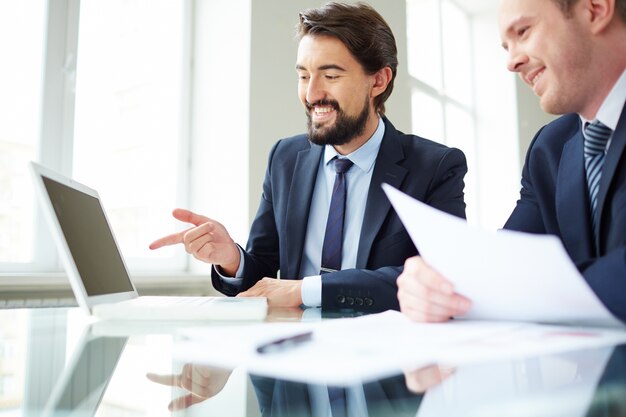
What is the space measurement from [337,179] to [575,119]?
2.49 feet

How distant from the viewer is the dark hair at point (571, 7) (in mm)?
1127

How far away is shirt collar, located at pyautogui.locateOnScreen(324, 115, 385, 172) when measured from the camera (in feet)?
5.99

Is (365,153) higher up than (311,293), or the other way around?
(365,153)

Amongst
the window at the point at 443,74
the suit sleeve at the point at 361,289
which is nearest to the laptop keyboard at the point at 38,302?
the suit sleeve at the point at 361,289

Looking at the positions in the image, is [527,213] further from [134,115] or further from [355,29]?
[134,115]

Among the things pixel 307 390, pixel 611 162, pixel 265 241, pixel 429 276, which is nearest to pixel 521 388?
pixel 307 390

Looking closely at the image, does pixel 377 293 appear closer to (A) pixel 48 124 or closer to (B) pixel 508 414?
(B) pixel 508 414

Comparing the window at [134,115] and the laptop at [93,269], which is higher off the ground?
the window at [134,115]

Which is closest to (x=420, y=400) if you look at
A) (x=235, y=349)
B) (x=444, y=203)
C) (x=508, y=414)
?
(x=508, y=414)

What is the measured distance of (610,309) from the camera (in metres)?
0.68

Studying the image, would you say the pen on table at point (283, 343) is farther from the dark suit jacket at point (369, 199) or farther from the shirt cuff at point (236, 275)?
the shirt cuff at point (236, 275)

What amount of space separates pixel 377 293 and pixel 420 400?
0.94 meters

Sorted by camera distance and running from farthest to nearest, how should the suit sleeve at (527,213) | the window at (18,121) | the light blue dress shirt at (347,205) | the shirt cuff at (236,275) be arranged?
the window at (18,121)
the light blue dress shirt at (347,205)
the shirt cuff at (236,275)
the suit sleeve at (527,213)

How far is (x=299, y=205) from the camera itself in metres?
1.76
